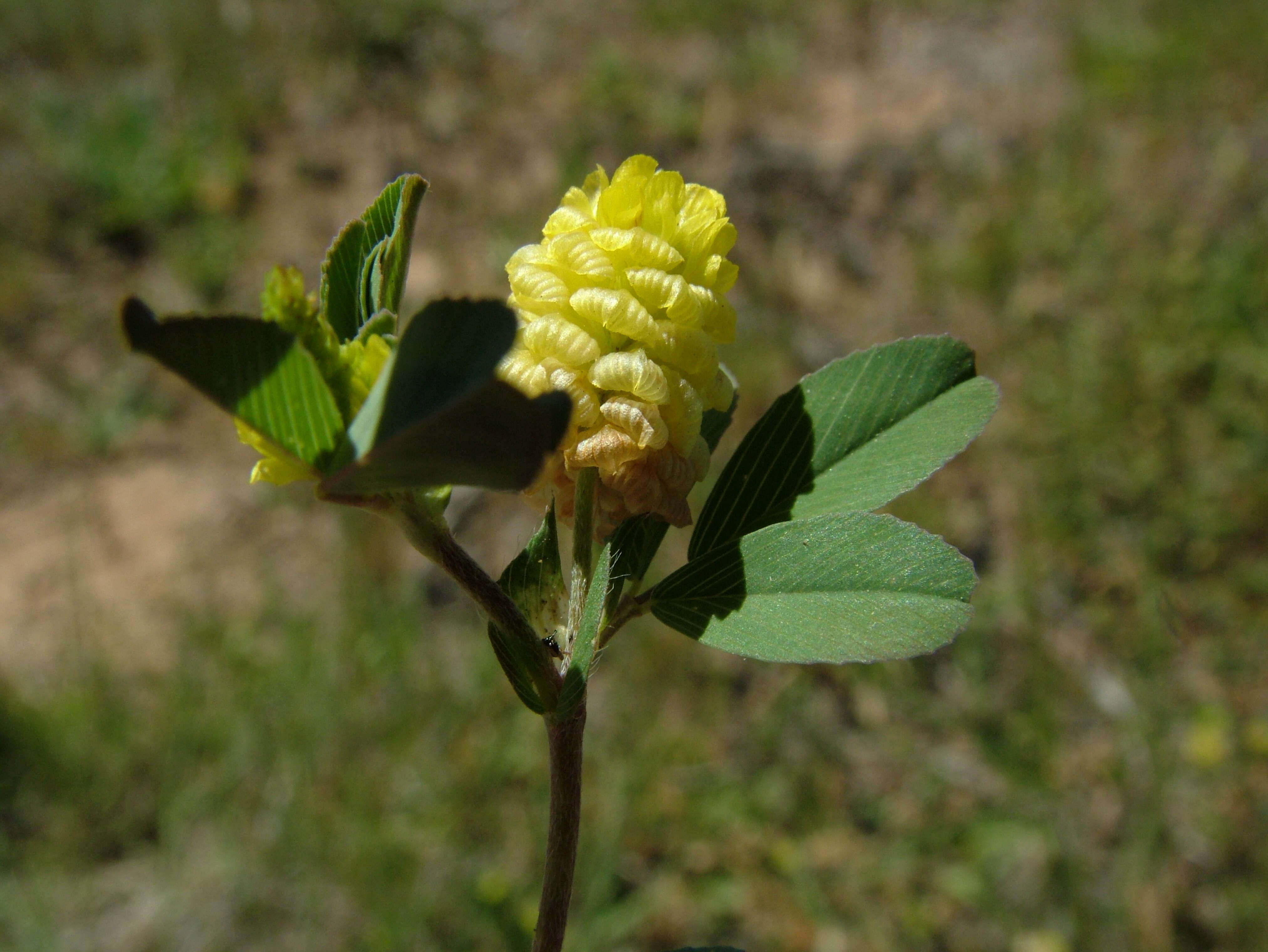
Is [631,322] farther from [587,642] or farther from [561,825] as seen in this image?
[561,825]

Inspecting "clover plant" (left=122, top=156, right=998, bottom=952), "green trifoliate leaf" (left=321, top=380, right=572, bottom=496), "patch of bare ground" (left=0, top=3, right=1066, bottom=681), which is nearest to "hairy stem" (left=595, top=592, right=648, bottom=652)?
"clover plant" (left=122, top=156, right=998, bottom=952)

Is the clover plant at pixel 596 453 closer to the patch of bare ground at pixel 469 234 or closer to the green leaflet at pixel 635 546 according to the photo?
the green leaflet at pixel 635 546

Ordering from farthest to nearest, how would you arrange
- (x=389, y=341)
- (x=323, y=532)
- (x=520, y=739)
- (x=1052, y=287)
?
(x=1052, y=287), (x=323, y=532), (x=520, y=739), (x=389, y=341)

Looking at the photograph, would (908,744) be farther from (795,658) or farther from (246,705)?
(795,658)

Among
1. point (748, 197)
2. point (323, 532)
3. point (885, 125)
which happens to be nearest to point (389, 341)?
point (323, 532)

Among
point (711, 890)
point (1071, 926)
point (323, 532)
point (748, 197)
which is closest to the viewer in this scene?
point (1071, 926)

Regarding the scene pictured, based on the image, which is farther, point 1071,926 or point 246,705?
point 246,705

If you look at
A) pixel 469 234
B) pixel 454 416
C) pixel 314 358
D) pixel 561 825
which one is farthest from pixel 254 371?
pixel 469 234

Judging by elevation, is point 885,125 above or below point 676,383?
above
